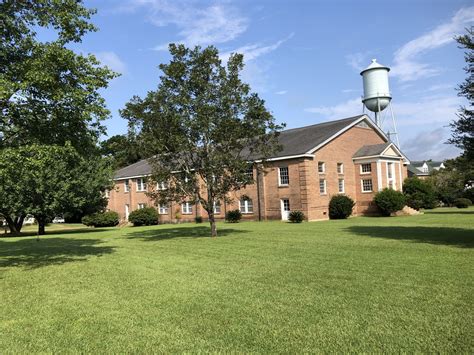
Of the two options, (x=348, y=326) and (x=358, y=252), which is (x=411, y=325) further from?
(x=358, y=252)

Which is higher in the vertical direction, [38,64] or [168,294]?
[38,64]

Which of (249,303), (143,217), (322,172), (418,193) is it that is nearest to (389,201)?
(322,172)

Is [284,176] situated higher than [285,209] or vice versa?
[284,176]

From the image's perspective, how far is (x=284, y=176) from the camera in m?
36.8

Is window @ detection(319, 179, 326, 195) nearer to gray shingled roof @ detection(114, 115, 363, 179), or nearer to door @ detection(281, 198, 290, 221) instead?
door @ detection(281, 198, 290, 221)

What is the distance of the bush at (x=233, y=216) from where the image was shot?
37.6m

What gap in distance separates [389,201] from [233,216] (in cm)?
1321

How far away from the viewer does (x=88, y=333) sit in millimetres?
6277

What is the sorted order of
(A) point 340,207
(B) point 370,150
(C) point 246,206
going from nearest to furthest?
(A) point 340,207
(C) point 246,206
(B) point 370,150

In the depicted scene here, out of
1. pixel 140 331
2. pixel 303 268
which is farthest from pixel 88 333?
pixel 303 268

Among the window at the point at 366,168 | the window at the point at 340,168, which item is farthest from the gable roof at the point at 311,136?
the window at the point at 366,168

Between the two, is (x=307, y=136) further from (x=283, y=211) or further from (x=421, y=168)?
(x=421, y=168)

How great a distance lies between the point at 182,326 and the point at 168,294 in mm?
2209

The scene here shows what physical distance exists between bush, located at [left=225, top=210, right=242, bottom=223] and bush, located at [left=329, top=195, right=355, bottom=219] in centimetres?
791
